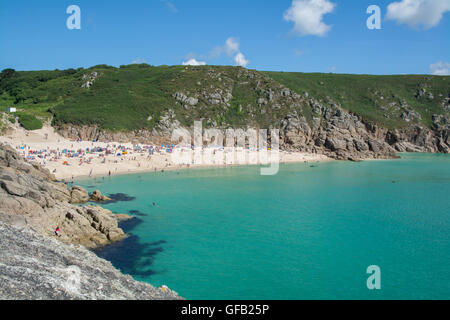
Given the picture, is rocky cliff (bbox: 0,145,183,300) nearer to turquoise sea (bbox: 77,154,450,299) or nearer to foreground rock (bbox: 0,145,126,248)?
foreground rock (bbox: 0,145,126,248)

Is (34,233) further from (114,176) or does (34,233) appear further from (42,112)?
(42,112)

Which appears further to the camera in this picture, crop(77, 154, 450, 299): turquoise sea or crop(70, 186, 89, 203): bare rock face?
crop(70, 186, 89, 203): bare rock face

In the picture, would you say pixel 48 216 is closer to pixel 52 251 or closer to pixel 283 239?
pixel 52 251

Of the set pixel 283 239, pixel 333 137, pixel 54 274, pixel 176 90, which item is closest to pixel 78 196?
pixel 54 274

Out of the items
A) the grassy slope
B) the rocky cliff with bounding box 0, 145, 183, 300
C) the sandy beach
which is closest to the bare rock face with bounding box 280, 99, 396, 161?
the grassy slope

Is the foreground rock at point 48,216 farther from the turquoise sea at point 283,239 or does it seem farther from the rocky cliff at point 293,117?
the rocky cliff at point 293,117

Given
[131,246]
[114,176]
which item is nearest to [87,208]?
[131,246]
